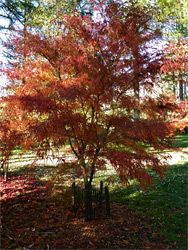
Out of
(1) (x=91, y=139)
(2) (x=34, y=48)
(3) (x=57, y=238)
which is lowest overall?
(3) (x=57, y=238)

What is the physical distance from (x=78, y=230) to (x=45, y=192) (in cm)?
250

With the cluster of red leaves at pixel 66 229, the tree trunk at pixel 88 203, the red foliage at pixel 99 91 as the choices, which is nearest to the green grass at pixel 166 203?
the cluster of red leaves at pixel 66 229

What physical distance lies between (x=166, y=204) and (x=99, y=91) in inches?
148

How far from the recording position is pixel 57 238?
3.94 m

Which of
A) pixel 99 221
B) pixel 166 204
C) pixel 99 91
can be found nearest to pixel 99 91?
pixel 99 91

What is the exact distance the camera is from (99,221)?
4.52m

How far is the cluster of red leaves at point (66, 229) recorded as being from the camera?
379cm

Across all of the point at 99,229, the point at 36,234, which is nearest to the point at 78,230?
the point at 99,229

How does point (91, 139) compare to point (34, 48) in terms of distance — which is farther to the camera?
point (34, 48)

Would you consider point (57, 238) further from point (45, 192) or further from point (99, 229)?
point (45, 192)

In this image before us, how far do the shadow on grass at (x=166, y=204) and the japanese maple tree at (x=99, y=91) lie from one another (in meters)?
1.31

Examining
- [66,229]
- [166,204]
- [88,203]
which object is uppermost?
[88,203]

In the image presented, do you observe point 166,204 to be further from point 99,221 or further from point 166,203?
point 99,221

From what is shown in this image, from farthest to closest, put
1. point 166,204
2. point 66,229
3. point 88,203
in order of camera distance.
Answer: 1. point 166,204
2. point 88,203
3. point 66,229
